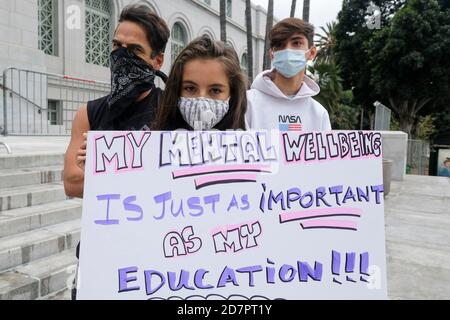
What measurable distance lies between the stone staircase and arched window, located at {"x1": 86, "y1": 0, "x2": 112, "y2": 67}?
31.7ft

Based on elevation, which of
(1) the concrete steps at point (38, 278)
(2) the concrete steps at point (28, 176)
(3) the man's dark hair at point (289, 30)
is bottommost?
(1) the concrete steps at point (38, 278)

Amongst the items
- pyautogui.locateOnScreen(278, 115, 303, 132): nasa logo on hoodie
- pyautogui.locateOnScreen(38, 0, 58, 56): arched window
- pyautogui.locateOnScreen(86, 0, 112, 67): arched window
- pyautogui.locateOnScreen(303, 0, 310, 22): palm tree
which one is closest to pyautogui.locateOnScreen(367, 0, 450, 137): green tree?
pyautogui.locateOnScreen(303, 0, 310, 22): palm tree

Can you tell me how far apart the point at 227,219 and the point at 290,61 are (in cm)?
139

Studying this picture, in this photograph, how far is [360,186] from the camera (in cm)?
139

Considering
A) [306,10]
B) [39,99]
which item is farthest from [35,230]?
[306,10]

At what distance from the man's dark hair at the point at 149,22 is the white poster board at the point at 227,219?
0.56 metres

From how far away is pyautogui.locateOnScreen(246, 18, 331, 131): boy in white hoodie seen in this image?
2193 mm

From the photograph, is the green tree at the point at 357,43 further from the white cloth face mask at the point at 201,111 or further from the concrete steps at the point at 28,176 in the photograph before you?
the white cloth face mask at the point at 201,111

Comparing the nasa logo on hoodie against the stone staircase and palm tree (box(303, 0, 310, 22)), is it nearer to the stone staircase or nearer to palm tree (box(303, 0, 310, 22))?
the stone staircase

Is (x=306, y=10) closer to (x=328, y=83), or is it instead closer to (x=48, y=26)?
(x=48, y=26)

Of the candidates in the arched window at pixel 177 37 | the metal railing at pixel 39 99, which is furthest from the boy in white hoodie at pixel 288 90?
the arched window at pixel 177 37

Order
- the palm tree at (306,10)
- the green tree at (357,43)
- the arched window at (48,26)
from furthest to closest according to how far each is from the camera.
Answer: the green tree at (357,43), the arched window at (48,26), the palm tree at (306,10)

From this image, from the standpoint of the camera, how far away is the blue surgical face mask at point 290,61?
2.36 meters
